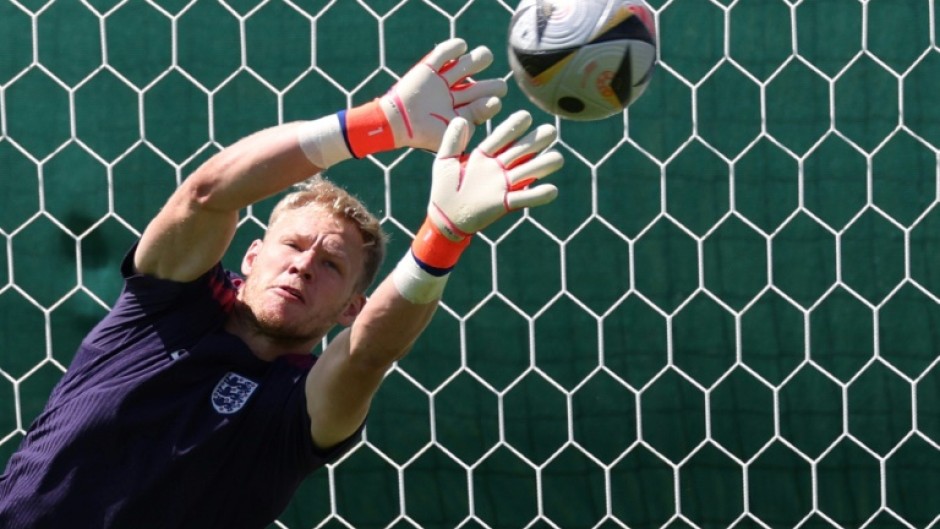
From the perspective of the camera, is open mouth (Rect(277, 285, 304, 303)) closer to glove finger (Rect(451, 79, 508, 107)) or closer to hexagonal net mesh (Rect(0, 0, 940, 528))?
glove finger (Rect(451, 79, 508, 107))

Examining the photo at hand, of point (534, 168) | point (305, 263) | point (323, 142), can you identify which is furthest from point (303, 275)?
point (534, 168)

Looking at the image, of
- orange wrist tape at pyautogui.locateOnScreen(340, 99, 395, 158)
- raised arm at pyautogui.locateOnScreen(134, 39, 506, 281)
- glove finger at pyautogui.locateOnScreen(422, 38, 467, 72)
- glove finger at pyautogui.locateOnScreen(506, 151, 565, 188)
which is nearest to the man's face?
raised arm at pyautogui.locateOnScreen(134, 39, 506, 281)

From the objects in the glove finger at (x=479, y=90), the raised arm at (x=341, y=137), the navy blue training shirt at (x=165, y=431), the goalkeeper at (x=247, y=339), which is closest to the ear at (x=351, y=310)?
the goalkeeper at (x=247, y=339)

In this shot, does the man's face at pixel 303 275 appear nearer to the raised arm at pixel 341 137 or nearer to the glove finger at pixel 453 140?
the raised arm at pixel 341 137

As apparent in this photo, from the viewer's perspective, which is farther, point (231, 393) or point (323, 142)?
point (231, 393)

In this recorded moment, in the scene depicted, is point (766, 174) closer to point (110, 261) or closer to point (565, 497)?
point (565, 497)

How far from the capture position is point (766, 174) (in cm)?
249

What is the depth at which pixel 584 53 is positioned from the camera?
1786mm

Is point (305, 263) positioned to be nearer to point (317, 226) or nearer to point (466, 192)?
point (317, 226)

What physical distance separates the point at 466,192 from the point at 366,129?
23 cm

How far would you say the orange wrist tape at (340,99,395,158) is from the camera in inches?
70.7

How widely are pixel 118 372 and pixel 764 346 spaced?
1.18 m

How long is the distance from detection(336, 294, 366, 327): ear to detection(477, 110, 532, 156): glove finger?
0.53m

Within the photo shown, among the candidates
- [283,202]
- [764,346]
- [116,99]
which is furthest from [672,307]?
[116,99]
